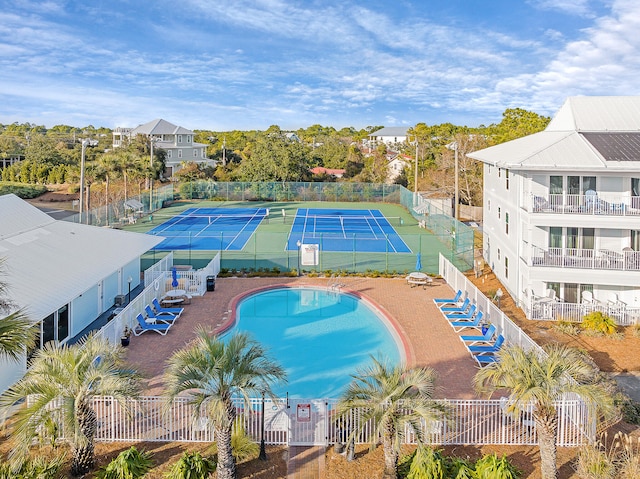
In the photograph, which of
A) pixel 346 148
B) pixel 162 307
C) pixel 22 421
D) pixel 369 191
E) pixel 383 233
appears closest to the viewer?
pixel 22 421

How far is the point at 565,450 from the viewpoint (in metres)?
11.5

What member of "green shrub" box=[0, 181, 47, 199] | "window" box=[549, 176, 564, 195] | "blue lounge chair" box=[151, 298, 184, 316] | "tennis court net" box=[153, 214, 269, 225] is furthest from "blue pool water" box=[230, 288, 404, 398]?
"green shrub" box=[0, 181, 47, 199]

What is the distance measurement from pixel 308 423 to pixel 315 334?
933 centimetres

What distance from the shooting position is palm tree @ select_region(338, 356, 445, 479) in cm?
958

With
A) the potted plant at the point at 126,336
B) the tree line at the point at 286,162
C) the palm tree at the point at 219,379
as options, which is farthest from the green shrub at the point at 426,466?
the tree line at the point at 286,162

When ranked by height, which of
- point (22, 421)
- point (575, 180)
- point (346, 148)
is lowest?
point (22, 421)

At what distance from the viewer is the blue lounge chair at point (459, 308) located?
71.6 feet

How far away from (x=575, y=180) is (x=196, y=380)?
18.6m

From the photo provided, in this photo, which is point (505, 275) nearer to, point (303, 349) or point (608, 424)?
point (303, 349)

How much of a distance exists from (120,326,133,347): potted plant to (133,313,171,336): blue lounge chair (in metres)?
0.41

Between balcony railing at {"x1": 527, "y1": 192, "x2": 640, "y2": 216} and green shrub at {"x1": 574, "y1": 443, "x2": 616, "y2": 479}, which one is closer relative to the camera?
green shrub at {"x1": 574, "y1": 443, "x2": 616, "y2": 479}

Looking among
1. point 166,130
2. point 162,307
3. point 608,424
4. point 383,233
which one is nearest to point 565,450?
point 608,424

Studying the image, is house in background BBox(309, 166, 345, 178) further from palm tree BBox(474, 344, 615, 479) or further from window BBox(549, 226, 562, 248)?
palm tree BBox(474, 344, 615, 479)

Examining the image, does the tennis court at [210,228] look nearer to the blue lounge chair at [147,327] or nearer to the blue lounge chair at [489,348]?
the blue lounge chair at [147,327]
